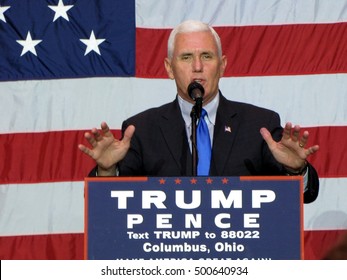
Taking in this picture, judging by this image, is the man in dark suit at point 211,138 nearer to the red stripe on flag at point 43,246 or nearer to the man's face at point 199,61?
the man's face at point 199,61

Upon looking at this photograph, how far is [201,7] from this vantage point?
14.3ft

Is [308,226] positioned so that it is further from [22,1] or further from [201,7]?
[22,1]

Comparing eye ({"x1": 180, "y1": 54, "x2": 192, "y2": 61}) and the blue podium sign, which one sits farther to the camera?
eye ({"x1": 180, "y1": 54, "x2": 192, "y2": 61})

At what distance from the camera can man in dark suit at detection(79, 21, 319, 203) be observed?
8.57 ft

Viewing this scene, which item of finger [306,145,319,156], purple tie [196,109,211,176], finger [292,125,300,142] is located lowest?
finger [306,145,319,156]

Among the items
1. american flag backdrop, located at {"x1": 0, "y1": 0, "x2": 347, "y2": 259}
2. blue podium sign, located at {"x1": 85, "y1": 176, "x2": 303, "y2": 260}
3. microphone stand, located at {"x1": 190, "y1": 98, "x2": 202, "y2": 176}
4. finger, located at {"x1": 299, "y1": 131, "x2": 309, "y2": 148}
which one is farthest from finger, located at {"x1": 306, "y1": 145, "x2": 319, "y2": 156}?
american flag backdrop, located at {"x1": 0, "y1": 0, "x2": 347, "y2": 259}

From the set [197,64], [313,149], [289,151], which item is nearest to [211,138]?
[197,64]

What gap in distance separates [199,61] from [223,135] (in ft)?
0.86

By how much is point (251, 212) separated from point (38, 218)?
2.17 metres

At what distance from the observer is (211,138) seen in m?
2.93

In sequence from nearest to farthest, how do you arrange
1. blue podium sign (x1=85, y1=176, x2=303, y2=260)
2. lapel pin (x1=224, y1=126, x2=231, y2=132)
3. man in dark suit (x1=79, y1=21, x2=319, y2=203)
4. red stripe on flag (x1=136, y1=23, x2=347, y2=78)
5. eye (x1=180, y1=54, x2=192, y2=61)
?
1. blue podium sign (x1=85, y1=176, x2=303, y2=260)
2. man in dark suit (x1=79, y1=21, x2=319, y2=203)
3. lapel pin (x1=224, y1=126, x2=231, y2=132)
4. eye (x1=180, y1=54, x2=192, y2=61)
5. red stripe on flag (x1=136, y1=23, x2=347, y2=78)

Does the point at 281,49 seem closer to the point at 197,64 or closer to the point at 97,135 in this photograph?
the point at 197,64

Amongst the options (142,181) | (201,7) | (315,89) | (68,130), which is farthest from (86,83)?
(142,181)

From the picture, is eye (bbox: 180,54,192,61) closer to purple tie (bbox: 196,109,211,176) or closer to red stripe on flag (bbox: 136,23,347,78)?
purple tie (bbox: 196,109,211,176)
